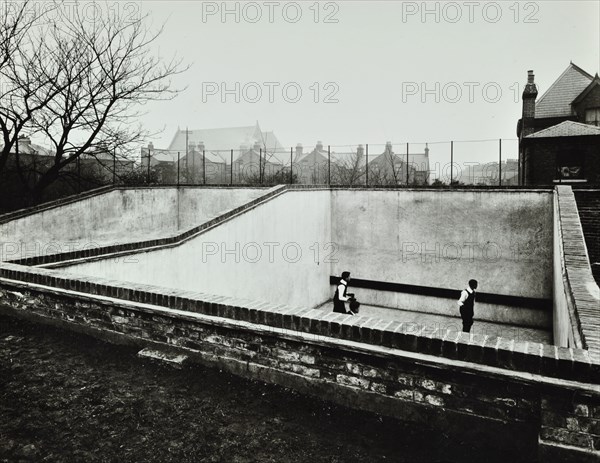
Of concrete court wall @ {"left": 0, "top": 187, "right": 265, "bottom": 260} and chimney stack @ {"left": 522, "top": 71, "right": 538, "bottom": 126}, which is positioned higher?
chimney stack @ {"left": 522, "top": 71, "right": 538, "bottom": 126}

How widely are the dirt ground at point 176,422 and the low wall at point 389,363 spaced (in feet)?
0.50

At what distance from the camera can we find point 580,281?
198 inches

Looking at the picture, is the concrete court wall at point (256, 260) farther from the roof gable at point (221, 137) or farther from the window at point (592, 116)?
the roof gable at point (221, 137)

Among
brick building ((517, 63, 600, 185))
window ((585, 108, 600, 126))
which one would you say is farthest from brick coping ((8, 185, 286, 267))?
window ((585, 108, 600, 126))

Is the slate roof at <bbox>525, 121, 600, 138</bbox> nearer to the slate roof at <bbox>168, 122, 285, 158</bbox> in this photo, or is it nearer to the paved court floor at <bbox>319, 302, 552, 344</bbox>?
the paved court floor at <bbox>319, 302, 552, 344</bbox>

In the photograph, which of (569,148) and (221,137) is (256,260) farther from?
(221,137)

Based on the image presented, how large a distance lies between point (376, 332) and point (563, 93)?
29.7 meters

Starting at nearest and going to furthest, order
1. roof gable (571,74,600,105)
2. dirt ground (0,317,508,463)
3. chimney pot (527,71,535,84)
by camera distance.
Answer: dirt ground (0,317,508,463), roof gable (571,74,600,105), chimney pot (527,71,535,84)

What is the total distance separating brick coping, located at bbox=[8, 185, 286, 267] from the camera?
6.58 metres

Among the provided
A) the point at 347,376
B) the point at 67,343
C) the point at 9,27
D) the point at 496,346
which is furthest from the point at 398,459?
the point at 9,27

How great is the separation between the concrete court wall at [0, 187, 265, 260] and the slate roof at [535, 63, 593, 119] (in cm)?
2111

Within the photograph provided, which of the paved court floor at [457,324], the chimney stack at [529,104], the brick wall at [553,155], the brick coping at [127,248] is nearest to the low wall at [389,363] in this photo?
the brick coping at [127,248]

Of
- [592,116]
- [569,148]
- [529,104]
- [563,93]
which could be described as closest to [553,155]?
[569,148]

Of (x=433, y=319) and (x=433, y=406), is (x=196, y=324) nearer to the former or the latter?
(x=433, y=406)
